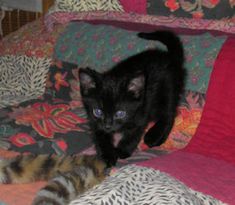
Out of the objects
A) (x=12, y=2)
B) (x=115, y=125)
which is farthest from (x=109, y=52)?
(x=12, y=2)

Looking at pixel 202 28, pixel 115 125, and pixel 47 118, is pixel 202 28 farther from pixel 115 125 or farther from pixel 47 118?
pixel 47 118

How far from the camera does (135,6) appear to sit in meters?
2.25

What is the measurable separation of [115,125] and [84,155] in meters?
0.18

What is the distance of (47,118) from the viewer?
1.93 m

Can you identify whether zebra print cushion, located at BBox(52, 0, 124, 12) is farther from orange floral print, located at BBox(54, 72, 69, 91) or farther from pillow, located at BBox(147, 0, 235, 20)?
orange floral print, located at BBox(54, 72, 69, 91)

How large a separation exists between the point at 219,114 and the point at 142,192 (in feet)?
2.15

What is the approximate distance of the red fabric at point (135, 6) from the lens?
7.30ft

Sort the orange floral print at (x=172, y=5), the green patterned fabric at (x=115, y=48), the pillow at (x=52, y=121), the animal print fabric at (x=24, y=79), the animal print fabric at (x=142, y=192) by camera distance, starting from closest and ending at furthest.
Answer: the animal print fabric at (x=142, y=192) < the pillow at (x=52, y=121) < the green patterned fabric at (x=115, y=48) < the orange floral print at (x=172, y=5) < the animal print fabric at (x=24, y=79)

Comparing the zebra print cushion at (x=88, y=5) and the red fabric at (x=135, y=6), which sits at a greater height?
the red fabric at (x=135, y=6)

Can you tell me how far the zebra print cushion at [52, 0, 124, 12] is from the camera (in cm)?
231

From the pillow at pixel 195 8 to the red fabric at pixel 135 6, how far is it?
0.03 metres

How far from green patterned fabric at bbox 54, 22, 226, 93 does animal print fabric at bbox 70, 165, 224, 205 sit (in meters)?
0.62

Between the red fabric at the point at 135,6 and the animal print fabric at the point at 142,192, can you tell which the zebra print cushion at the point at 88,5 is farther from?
the animal print fabric at the point at 142,192

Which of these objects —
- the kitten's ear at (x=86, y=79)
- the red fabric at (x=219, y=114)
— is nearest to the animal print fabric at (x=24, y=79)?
the kitten's ear at (x=86, y=79)
